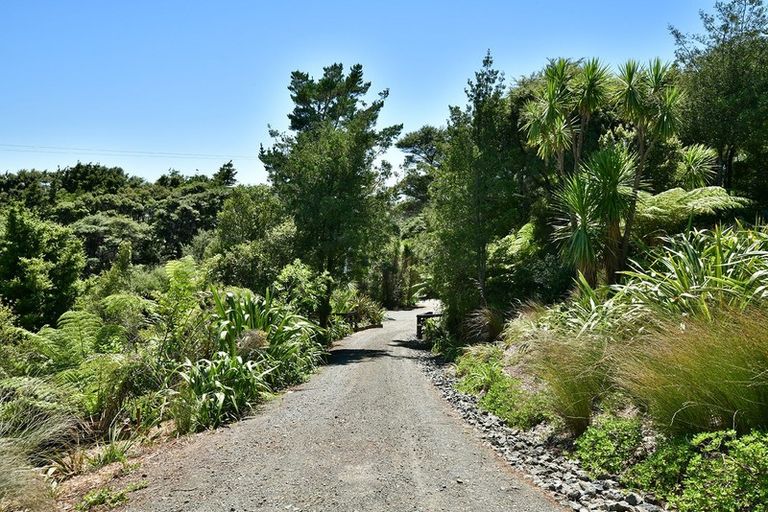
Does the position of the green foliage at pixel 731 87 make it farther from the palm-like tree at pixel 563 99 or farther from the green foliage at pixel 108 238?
the green foliage at pixel 108 238

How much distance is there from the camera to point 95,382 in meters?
7.49

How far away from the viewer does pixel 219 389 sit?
23.0ft

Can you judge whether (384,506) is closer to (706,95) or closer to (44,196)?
(706,95)

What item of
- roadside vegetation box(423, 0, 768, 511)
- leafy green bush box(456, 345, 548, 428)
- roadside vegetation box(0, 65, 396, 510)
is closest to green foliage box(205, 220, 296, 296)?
roadside vegetation box(0, 65, 396, 510)

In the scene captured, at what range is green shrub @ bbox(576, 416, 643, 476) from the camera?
13.6ft

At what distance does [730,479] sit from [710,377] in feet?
2.83

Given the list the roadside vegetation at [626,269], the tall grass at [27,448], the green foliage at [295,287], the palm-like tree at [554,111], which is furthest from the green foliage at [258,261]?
the tall grass at [27,448]

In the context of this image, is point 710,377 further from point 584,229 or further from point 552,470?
point 584,229

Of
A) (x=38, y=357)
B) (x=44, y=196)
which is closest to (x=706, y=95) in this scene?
(x=38, y=357)

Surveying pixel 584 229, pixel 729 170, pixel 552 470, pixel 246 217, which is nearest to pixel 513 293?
pixel 584 229

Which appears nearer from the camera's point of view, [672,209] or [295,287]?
[672,209]

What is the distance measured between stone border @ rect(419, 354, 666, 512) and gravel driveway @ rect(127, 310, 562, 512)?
153 mm

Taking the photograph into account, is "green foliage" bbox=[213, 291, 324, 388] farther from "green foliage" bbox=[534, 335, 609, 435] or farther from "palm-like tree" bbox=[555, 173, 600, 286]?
"palm-like tree" bbox=[555, 173, 600, 286]

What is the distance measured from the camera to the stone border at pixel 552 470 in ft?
11.8
